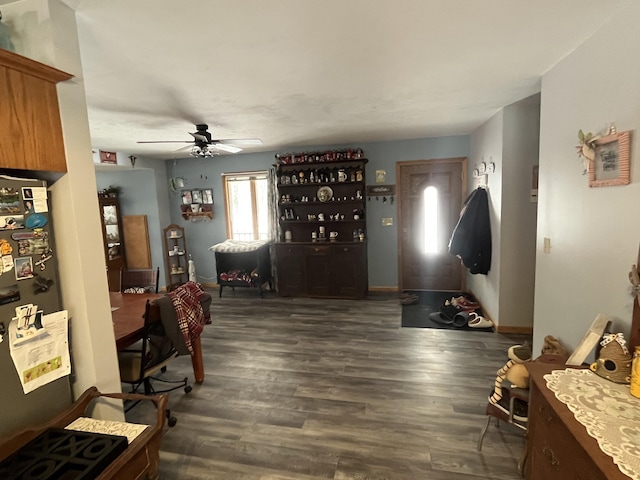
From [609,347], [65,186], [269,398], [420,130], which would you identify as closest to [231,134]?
[420,130]

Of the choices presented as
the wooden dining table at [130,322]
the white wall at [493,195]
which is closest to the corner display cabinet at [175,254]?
the wooden dining table at [130,322]

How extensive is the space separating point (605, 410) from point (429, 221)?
390cm

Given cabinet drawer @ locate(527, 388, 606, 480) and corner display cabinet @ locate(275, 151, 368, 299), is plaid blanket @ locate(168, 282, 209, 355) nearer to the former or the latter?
cabinet drawer @ locate(527, 388, 606, 480)

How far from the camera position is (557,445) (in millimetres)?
1188

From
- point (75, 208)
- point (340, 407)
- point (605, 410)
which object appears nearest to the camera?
point (605, 410)

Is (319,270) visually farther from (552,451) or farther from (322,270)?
(552,451)

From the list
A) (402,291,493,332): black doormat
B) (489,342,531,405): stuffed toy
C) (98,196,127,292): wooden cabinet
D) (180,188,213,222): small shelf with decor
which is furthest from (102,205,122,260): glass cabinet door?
(489,342,531,405): stuffed toy

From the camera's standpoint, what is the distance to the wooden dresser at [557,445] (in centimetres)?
96

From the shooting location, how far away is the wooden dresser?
3.15 ft

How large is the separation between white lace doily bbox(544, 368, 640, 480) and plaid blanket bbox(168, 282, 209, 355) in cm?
222

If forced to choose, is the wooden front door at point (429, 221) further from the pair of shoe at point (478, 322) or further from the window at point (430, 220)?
the pair of shoe at point (478, 322)

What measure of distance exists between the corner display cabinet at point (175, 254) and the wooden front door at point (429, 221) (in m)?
3.95

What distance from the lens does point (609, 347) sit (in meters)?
1.39

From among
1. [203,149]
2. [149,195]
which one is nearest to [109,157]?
[149,195]
